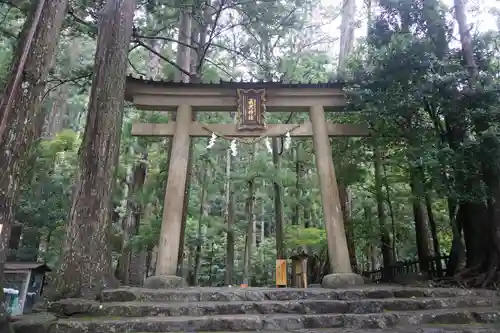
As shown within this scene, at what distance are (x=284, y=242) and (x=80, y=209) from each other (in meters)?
7.36

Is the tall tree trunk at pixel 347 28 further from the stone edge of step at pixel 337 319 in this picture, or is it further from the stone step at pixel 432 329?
the stone step at pixel 432 329

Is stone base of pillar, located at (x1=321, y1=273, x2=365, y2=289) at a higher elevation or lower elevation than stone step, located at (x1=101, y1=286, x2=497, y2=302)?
higher

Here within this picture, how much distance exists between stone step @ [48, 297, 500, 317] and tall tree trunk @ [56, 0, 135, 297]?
20.6 inches

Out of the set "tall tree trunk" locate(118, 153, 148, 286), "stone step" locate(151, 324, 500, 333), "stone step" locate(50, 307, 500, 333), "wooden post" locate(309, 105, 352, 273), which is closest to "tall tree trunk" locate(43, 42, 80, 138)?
"tall tree trunk" locate(118, 153, 148, 286)

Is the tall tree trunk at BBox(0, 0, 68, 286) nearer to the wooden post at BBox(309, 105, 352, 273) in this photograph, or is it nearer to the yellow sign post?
the wooden post at BBox(309, 105, 352, 273)

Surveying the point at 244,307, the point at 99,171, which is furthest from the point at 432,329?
the point at 99,171

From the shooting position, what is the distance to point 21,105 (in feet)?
14.4

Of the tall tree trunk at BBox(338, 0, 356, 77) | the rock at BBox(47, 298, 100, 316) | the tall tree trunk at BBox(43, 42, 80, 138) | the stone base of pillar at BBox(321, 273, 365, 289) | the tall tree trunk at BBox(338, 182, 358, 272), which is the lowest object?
the rock at BBox(47, 298, 100, 316)

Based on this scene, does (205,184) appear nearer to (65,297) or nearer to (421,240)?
(421,240)

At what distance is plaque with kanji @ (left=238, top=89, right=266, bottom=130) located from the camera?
8422 millimetres

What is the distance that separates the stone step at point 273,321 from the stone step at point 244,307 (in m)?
0.21

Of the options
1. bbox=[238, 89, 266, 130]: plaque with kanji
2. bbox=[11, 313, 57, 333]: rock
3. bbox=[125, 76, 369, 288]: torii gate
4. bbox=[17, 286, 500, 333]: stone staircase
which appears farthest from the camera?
bbox=[238, 89, 266, 130]: plaque with kanji

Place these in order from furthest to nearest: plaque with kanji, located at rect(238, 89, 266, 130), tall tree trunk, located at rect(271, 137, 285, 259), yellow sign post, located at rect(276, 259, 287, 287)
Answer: tall tree trunk, located at rect(271, 137, 285, 259) < yellow sign post, located at rect(276, 259, 287, 287) < plaque with kanji, located at rect(238, 89, 266, 130)

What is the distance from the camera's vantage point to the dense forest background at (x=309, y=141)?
6512 mm
